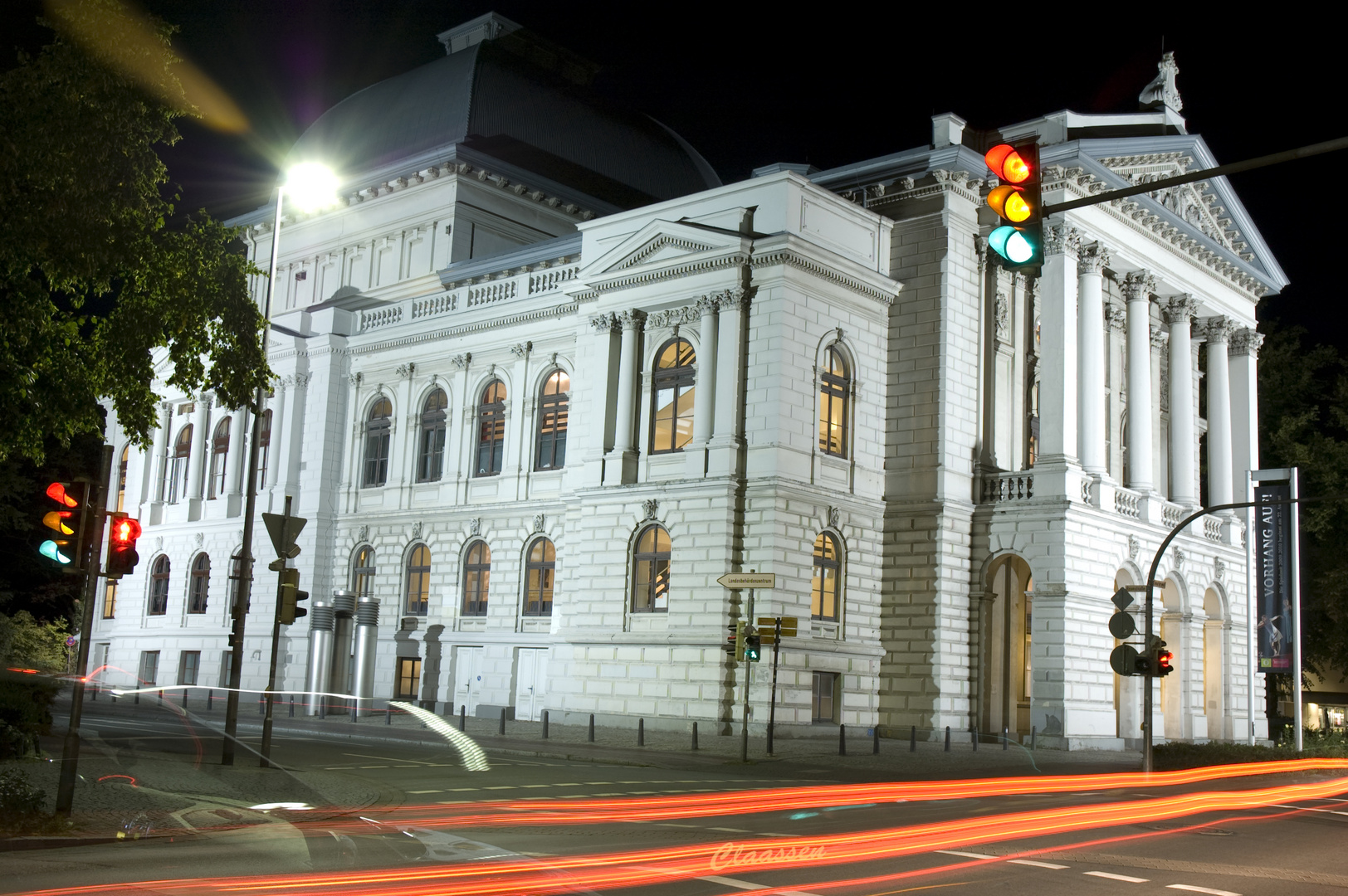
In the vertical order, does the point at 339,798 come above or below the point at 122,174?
below

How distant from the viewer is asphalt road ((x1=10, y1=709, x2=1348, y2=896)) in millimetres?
11641

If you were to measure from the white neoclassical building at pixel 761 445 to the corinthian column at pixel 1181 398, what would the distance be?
0.12 meters

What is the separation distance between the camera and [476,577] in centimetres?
4566

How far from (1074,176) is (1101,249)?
2.74 m

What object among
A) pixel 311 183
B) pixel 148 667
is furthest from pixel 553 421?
pixel 148 667

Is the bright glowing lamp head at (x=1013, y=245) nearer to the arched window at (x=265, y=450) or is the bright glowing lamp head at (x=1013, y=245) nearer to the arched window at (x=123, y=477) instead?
the arched window at (x=265, y=450)

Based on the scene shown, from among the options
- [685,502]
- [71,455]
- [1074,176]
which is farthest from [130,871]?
[71,455]

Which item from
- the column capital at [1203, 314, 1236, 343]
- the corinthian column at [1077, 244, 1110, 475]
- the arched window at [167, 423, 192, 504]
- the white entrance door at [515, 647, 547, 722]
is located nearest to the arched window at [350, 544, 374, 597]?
the white entrance door at [515, 647, 547, 722]

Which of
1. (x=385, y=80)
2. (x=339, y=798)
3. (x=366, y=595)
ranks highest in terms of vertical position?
(x=385, y=80)

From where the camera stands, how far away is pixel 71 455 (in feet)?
179

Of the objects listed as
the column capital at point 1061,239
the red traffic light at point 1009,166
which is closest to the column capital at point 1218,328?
the column capital at point 1061,239

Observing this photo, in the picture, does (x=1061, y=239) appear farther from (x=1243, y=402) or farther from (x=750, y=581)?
(x=750, y=581)

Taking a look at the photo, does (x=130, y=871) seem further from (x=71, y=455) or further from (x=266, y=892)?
(x=71, y=455)

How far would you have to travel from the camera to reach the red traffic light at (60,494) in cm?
1455
